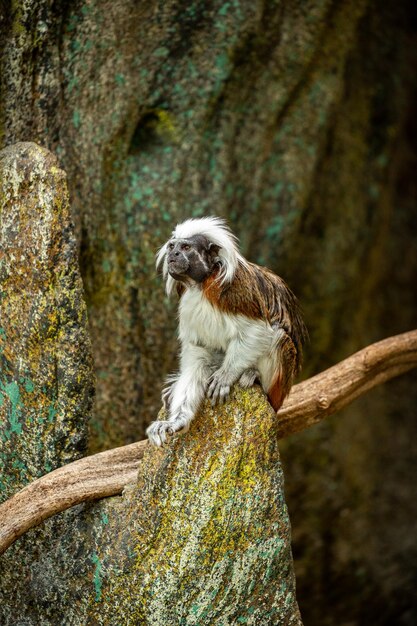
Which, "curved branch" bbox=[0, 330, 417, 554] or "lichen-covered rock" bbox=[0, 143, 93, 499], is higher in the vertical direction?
"lichen-covered rock" bbox=[0, 143, 93, 499]

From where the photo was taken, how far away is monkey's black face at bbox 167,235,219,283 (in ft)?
11.7

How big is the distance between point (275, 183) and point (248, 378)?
265cm

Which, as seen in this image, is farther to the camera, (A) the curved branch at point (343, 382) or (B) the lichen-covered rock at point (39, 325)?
(A) the curved branch at point (343, 382)

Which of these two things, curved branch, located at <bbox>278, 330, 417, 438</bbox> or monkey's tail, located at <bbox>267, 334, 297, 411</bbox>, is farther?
curved branch, located at <bbox>278, 330, 417, 438</bbox>

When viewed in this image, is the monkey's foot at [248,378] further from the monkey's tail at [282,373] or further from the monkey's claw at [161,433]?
the monkey's claw at [161,433]

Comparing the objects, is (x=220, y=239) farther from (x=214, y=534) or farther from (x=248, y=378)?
(x=214, y=534)

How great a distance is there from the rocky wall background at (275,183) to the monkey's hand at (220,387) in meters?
1.57

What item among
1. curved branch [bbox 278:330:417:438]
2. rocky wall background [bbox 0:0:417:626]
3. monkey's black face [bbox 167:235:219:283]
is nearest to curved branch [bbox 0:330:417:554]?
curved branch [bbox 278:330:417:438]

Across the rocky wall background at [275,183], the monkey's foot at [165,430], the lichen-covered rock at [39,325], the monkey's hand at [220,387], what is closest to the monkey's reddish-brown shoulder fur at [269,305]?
the monkey's hand at [220,387]

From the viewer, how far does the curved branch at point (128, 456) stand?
11.5 ft

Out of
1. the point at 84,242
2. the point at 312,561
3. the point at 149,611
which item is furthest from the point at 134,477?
the point at 312,561

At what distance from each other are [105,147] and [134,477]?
6.67ft

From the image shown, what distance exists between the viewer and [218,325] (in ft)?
12.1

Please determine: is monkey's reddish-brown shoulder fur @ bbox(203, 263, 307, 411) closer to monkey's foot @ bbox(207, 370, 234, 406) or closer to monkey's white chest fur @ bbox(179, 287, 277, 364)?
monkey's white chest fur @ bbox(179, 287, 277, 364)
